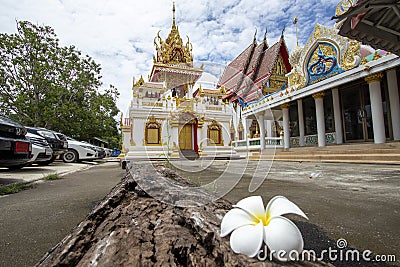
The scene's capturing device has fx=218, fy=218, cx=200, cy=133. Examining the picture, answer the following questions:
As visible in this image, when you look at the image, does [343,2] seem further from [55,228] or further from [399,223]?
[55,228]

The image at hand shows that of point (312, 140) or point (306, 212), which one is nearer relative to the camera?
point (306, 212)

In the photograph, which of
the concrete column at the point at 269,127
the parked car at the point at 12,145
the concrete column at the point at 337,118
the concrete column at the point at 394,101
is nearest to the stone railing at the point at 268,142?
the concrete column at the point at 269,127

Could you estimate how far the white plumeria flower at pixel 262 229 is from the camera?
622 millimetres

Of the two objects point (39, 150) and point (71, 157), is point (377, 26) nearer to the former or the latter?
point (39, 150)

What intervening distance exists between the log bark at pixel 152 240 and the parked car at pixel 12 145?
150 inches

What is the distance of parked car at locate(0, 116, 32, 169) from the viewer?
385 cm

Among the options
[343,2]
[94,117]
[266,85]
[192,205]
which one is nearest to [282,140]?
[266,85]

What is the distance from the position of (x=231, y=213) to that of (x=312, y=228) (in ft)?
2.95

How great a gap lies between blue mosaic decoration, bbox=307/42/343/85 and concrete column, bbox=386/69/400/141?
145 centimetres

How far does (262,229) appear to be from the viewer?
2.10 ft

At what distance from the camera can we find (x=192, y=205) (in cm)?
115

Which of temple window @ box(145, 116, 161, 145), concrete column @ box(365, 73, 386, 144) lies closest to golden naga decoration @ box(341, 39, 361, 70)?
concrete column @ box(365, 73, 386, 144)

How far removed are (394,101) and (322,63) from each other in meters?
2.72

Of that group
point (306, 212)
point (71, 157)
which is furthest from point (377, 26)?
point (71, 157)
